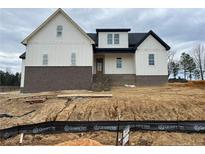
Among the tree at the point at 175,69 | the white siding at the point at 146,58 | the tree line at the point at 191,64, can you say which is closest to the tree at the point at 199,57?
the tree line at the point at 191,64

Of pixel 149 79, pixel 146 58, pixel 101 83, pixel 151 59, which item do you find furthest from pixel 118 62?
pixel 101 83

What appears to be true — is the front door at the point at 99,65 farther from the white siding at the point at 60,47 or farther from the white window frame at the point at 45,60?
the white window frame at the point at 45,60

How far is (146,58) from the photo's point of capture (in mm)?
15492

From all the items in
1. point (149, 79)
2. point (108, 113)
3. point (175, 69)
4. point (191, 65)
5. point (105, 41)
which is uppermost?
point (105, 41)

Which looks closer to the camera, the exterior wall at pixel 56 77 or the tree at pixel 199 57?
the exterior wall at pixel 56 77

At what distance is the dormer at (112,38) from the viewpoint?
1661cm

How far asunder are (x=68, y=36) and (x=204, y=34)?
9.00 m

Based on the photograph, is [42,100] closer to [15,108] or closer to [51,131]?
[15,108]

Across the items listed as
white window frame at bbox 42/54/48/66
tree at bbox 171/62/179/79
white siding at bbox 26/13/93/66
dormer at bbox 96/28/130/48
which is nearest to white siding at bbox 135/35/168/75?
dormer at bbox 96/28/130/48

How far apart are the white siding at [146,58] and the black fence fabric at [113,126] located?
30.1ft

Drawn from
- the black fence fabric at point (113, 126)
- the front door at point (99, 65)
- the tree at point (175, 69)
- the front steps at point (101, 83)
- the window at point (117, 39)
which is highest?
the window at point (117, 39)

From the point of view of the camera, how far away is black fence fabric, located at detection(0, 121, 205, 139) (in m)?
6.37

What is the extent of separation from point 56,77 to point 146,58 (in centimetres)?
670

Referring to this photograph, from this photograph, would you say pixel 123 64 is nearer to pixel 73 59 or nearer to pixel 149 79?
pixel 149 79
